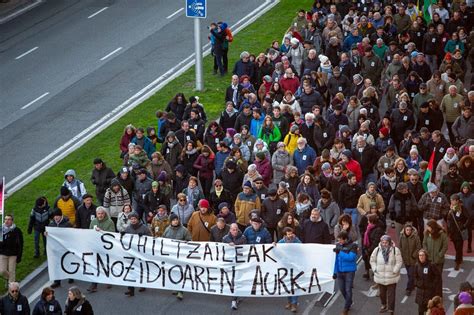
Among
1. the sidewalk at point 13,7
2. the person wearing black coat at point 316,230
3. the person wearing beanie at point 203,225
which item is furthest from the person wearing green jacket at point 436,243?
the sidewalk at point 13,7

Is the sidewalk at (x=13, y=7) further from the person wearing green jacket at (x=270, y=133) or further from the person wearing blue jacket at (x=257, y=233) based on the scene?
the person wearing blue jacket at (x=257, y=233)

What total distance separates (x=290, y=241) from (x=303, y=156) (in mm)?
3939

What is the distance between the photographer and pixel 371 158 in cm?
2558

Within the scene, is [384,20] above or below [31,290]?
above

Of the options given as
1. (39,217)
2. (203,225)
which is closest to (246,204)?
(203,225)

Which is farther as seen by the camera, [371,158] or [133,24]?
[133,24]

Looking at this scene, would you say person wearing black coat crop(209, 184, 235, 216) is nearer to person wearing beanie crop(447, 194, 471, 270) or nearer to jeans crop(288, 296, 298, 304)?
jeans crop(288, 296, 298, 304)

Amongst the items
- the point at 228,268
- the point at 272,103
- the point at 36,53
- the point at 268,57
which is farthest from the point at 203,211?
the point at 36,53

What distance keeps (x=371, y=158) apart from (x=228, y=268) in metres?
4.59

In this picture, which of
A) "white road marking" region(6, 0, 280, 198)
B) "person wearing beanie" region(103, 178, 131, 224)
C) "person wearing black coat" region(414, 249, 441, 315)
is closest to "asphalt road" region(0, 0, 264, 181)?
"white road marking" region(6, 0, 280, 198)

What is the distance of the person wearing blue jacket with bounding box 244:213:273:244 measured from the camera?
2256 cm

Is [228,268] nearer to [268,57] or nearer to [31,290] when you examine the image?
→ [31,290]

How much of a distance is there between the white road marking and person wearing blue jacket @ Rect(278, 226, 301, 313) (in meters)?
8.60

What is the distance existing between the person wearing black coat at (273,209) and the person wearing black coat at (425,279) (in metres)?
3.32
